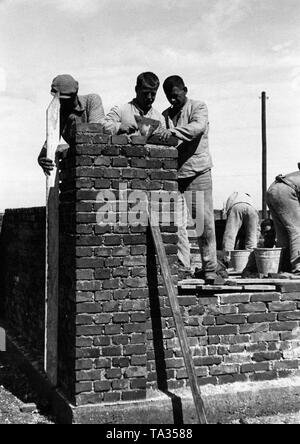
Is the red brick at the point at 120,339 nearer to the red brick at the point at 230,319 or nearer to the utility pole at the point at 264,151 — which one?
the red brick at the point at 230,319

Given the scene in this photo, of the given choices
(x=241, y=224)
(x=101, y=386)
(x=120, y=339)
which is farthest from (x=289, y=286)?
(x=241, y=224)

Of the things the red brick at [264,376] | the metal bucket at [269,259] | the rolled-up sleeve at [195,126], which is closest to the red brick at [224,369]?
the red brick at [264,376]

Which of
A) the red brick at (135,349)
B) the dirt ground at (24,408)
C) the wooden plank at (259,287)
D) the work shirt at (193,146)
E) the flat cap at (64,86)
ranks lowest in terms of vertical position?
the dirt ground at (24,408)

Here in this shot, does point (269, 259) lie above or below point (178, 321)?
above

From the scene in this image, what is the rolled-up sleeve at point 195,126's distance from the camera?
517 centimetres

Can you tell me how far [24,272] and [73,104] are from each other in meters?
2.85

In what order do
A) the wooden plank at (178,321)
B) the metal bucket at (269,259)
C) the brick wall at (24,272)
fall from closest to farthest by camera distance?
the wooden plank at (178,321) → the metal bucket at (269,259) → the brick wall at (24,272)

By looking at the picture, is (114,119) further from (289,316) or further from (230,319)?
(289,316)

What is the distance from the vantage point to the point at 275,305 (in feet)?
16.8

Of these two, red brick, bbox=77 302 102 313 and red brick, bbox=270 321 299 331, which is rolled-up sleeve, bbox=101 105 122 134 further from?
red brick, bbox=270 321 299 331

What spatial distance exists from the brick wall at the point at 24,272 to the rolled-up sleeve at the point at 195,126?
80.5 inches

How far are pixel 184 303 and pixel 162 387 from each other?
0.75 metres

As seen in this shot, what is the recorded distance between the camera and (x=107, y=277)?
4.51m

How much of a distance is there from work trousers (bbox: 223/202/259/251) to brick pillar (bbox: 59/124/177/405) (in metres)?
4.86
